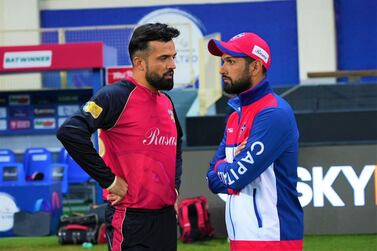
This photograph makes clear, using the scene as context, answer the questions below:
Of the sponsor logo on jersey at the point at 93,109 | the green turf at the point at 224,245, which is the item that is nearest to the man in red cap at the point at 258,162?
the sponsor logo on jersey at the point at 93,109

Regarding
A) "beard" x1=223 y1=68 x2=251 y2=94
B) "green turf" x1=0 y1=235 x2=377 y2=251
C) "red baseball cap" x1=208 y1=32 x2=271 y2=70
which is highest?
"red baseball cap" x1=208 y1=32 x2=271 y2=70

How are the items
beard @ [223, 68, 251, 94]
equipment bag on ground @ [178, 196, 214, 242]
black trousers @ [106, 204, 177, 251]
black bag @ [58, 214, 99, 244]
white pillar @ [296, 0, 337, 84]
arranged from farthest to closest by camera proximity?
white pillar @ [296, 0, 337, 84] → black bag @ [58, 214, 99, 244] → equipment bag on ground @ [178, 196, 214, 242] → black trousers @ [106, 204, 177, 251] → beard @ [223, 68, 251, 94]

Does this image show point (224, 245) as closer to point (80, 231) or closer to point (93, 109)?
point (80, 231)

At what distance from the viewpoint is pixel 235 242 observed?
395 centimetres

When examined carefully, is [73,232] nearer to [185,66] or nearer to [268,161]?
[268,161]

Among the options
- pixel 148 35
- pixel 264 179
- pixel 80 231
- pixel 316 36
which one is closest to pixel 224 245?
pixel 80 231

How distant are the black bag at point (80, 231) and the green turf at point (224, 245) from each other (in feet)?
0.41

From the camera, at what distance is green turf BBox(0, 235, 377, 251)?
363 inches

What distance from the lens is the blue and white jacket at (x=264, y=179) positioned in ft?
12.6

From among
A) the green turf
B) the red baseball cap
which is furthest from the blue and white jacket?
the green turf

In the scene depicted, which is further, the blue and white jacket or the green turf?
the green turf

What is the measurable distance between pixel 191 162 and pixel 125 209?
5.93 metres

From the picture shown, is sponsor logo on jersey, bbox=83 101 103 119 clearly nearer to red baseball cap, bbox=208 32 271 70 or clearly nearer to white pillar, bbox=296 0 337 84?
red baseball cap, bbox=208 32 271 70

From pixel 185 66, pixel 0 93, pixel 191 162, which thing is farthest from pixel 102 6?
pixel 191 162
